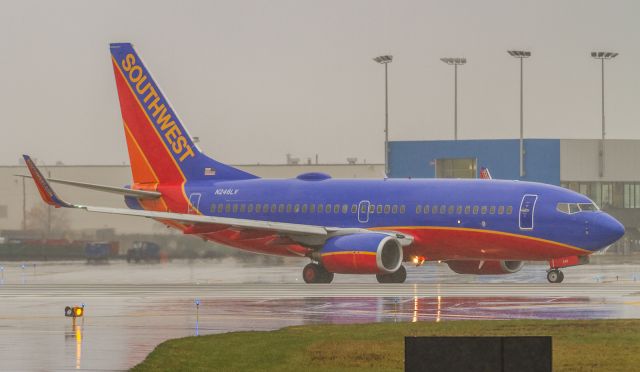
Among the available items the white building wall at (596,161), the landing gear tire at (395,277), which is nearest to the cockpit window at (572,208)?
the landing gear tire at (395,277)

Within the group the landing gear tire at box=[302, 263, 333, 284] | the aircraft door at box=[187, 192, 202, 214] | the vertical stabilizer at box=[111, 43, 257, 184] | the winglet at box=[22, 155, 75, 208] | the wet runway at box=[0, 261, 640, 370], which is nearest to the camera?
the wet runway at box=[0, 261, 640, 370]

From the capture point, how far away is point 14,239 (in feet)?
230

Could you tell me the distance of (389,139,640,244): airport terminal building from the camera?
94375 millimetres

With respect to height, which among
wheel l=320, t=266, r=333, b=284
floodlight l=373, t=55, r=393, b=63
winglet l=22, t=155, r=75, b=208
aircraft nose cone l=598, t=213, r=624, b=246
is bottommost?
wheel l=320, t=266, r=333, b=284

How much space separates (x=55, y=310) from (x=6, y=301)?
4.58 meters

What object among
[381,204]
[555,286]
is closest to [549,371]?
[555,286]

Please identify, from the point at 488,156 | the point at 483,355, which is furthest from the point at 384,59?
the point at 483,355

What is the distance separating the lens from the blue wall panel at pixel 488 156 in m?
94.5

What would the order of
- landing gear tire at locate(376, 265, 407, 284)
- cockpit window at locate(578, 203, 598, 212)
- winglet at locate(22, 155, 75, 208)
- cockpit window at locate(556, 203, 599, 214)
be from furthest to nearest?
1. landing gear tire at locate(376, 265, 407, 284)
2. winglet at locate(22, 155, 75, 208)
3. cockpit window at locate(578, 203, 598, 212)
4. cockpit window at locate(556, 203, 599, 214)

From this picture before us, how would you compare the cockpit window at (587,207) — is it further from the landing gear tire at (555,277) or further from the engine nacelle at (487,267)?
the engine nacelle at (487,267)

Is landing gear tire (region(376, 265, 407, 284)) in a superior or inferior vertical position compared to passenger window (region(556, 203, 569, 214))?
inferior

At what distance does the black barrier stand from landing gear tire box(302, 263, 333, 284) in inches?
1425

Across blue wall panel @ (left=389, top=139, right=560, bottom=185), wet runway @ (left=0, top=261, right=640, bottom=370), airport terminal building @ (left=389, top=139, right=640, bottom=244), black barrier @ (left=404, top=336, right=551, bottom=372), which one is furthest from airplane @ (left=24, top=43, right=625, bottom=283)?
blue wall panel @ (left=389, top=139, right=560, bottom=185)

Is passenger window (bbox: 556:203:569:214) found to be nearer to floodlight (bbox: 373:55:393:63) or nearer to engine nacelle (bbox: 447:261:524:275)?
engine nacelle (bbox: 447:261:524:275)
